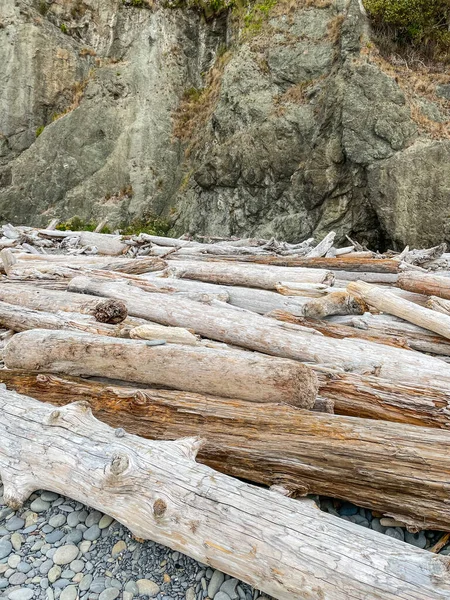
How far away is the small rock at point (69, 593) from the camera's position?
106 inches

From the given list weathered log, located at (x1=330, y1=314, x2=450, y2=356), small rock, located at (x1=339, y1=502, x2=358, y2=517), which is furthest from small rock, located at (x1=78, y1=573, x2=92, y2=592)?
weathered log, located at (x1=330, y1=314, x2=450, y2=356)

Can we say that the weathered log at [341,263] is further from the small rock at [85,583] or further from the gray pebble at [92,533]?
the small rock at [85,583]

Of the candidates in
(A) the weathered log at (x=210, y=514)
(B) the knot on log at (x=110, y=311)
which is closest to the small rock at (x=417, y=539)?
(A) the weathered log at (x=210, y=514)

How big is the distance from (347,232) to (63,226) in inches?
538

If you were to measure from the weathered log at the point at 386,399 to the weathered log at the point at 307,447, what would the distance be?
0.47 m

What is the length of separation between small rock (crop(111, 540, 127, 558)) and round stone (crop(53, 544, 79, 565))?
25 cm

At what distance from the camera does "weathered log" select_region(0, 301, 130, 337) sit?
5.49 m

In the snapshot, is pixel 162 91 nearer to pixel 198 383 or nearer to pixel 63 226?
pixel 63 226

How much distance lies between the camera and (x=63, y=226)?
2252 centimetres

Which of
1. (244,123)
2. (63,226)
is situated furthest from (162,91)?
(63,226)

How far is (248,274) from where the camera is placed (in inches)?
306

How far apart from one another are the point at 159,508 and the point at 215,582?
546 mm

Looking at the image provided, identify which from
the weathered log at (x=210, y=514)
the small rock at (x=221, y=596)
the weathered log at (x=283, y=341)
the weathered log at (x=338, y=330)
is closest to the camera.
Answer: the weathered log at (x=210, y=514)

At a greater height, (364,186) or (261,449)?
(364,186)
